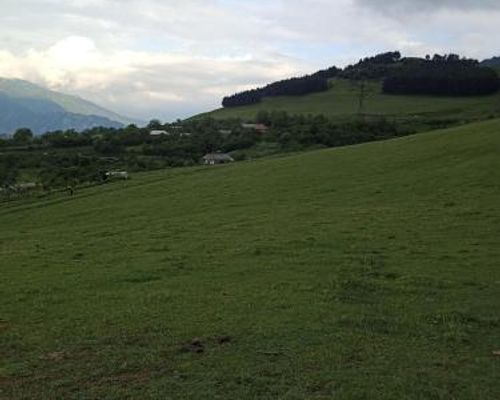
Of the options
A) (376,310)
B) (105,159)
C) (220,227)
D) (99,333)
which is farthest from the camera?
(105,159)

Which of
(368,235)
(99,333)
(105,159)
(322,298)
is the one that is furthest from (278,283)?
(105,159)

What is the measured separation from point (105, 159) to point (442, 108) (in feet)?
307

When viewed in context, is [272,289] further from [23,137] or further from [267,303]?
[23,137]

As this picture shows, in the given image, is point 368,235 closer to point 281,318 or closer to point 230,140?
point 281,318

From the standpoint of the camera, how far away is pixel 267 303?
16641 millimetres

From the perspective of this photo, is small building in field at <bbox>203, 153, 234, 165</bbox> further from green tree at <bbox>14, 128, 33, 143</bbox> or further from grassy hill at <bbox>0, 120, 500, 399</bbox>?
grassy hill at <bbox>0, 120, 500, 399</bbox>

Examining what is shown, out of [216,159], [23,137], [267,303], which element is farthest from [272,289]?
[23,137]

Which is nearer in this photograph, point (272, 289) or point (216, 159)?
point (272, 289)

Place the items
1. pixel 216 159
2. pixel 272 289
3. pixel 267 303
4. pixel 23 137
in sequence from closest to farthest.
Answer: pixel 267 303
pixel 272 289
pixel 216 159
pixel 23 137

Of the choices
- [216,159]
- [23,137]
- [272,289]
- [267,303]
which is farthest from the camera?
[23,137]

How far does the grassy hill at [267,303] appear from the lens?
443 inches

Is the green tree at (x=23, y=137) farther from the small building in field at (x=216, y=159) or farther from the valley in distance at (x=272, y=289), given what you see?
the valley in distance at (x=272, y=289)

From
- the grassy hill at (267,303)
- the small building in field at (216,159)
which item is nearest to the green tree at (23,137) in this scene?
the small building in field at (216,159)

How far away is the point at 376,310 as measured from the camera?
16.2 m
